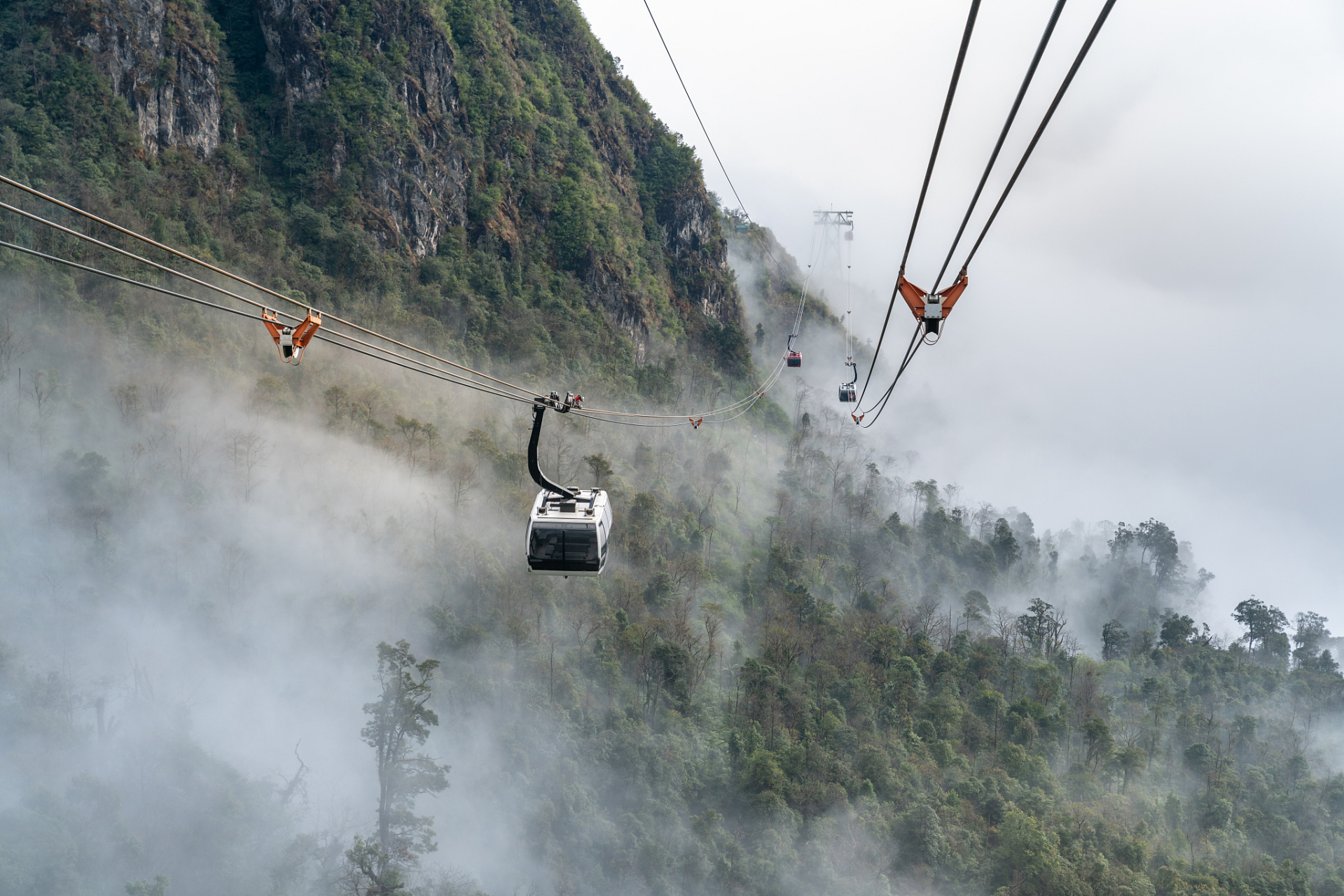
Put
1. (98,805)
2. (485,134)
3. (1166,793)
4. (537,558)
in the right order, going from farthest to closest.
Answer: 1. (485,134)
2. (1166,793)
3. (98,805)
4. (537,558)

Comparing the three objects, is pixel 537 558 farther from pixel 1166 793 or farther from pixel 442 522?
pixel 1166 793

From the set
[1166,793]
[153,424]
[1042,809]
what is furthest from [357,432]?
[1166,793]

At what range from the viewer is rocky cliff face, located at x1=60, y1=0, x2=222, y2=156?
7312cm

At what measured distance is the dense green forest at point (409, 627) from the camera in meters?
67.0

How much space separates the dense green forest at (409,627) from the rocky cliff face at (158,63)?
32cm

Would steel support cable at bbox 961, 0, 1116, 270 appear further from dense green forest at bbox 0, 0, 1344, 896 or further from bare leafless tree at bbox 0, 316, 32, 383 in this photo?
bare leafless tree at bbox 0, 316, 32, 383

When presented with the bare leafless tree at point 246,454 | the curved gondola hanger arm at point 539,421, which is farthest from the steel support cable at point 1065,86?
the bare leafless tree at point 246,454

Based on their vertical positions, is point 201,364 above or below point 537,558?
above

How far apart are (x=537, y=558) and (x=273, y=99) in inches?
3371

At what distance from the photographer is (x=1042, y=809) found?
6894cm

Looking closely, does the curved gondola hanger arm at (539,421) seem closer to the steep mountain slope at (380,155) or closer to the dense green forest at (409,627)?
the dense green forest at (409,627)

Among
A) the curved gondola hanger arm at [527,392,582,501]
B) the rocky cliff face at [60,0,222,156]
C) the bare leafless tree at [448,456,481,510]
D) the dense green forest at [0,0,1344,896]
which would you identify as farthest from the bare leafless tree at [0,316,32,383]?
the curved gondola hanger arm at [527,392,582,501]

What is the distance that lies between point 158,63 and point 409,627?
56274 millimetres

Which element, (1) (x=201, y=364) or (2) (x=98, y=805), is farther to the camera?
(1) (x=201, y=364)
